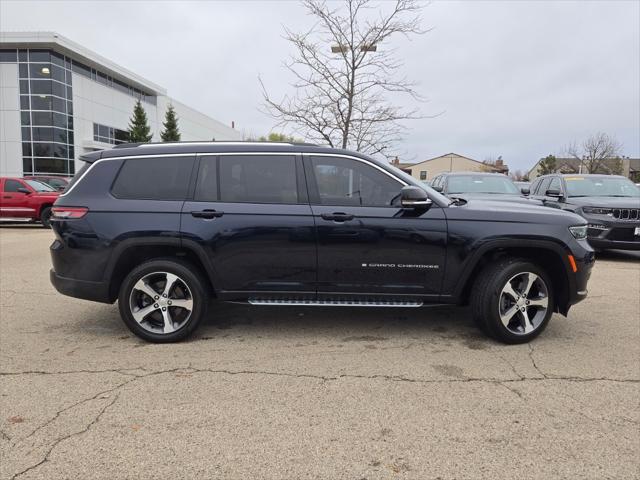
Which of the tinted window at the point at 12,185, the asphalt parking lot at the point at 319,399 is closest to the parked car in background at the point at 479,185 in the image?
the asphalt parking lot at the point at 319,399

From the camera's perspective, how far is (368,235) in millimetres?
4109

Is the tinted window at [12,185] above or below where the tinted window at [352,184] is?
above

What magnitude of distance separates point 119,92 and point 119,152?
45666 millimetres

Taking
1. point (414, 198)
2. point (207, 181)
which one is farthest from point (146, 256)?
point (414, 198)

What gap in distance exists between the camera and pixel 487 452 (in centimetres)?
259

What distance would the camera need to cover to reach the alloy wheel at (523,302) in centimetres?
417

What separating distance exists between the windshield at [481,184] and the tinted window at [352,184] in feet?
18.9

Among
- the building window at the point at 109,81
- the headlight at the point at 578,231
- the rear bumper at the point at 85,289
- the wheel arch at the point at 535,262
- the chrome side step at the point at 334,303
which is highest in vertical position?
the building window at the point at 109,81

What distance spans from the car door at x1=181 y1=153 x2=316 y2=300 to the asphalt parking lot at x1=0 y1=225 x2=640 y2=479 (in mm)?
594

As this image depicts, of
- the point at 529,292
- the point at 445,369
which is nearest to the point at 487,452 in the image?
the point at 445,369

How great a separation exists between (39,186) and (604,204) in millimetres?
16157

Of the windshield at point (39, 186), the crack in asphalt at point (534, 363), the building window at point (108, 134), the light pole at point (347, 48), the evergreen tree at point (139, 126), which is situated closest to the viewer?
the crack in asphalt at point (534, 363)

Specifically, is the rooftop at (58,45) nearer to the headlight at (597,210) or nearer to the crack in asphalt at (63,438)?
the headlight at (597,210)

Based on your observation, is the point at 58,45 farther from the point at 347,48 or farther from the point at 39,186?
the point at 347,48
